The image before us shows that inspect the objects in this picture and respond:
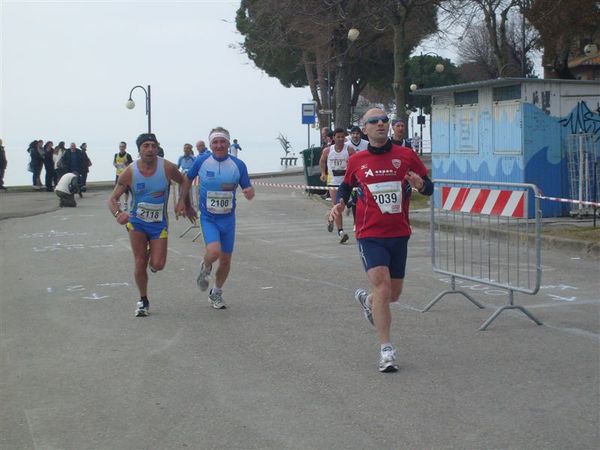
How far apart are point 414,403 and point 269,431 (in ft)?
3.64

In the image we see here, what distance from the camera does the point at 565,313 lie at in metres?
9.80

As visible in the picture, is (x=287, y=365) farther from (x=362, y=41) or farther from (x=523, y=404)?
(x=362, y=41)

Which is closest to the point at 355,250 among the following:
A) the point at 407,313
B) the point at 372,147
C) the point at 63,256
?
the point at 63,256

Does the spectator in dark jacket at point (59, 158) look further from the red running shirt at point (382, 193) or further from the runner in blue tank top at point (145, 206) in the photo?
the red running shirt at point (382, 193)

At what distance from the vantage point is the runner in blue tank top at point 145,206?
10.1 meters

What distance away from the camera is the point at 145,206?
10.1 metres

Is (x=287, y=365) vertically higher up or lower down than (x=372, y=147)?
lower down

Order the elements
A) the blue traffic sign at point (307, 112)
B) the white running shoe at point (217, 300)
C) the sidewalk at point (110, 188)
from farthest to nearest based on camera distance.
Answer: the blue traffic sign at point (307, 112)
the sidewalk at point (110, 188)
the white running shoe at point (217, 300)

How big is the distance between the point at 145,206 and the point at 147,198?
0.28ft

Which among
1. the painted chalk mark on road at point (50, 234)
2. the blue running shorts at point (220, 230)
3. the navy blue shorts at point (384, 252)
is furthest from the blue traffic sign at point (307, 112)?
the navy blue shorts at point (384, 252)

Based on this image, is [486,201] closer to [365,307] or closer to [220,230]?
[365,307]

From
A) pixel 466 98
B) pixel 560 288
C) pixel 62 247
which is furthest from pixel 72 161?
pixel 560 288

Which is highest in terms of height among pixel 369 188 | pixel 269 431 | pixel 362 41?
pixel 362 41

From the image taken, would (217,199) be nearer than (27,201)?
Yes
